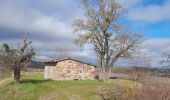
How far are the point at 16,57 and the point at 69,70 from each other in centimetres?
1474

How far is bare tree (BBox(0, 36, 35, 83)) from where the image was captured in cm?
5056

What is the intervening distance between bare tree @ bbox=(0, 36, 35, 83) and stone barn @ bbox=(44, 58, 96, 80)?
33.4 ft

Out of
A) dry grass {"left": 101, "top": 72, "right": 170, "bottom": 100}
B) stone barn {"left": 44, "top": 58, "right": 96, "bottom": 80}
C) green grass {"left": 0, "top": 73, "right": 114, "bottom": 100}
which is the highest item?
stone barn {"left": 44, "top": 58, "right": 96, "bottom": 80}

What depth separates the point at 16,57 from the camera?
51.0 metres

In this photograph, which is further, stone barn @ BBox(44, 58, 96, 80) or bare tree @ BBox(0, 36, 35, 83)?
stone barn @ BBox(44, 58, 96, 80)

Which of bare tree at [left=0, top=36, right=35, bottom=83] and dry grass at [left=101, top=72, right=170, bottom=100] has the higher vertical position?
bare tree at [left=0, top=36, right=35, bottom=83]

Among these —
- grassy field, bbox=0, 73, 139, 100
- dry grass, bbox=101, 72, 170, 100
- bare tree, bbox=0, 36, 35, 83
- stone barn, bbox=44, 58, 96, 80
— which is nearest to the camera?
dry grass, bbox=101, 72, 170, 100

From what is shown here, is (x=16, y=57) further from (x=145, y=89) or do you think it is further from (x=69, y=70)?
(x=145, y=89)

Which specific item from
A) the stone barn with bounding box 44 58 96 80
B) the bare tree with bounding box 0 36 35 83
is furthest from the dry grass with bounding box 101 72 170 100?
the stone barn with bounding box 44 58 96 80

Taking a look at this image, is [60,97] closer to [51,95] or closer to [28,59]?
[51,95]

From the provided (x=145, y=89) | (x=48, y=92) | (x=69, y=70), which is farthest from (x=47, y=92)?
(x=145, y=89)

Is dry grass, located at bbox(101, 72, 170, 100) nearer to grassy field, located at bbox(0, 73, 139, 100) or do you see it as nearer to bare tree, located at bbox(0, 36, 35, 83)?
grassy field, located at bbox(0, 73, 139, 100)

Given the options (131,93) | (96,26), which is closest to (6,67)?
(96,26)

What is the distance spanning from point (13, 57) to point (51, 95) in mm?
12927
